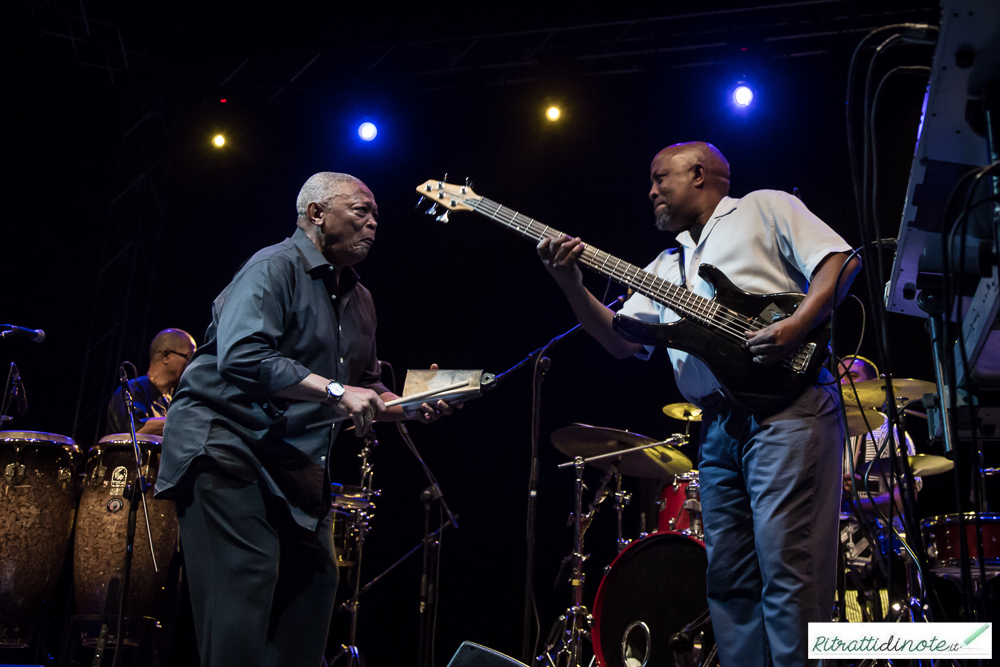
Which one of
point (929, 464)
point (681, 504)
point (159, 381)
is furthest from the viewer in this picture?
point (159, 381)

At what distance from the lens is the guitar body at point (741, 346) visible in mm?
2768

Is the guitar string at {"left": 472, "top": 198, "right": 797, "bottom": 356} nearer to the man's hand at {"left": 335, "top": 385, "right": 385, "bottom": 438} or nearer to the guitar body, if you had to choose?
the guitar body

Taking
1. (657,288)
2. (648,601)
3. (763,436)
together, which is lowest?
(648,601)

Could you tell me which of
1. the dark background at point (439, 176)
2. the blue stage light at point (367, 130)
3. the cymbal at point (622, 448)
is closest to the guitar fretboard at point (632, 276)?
the cymbal at point (622, 448)

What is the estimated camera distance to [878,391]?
16.4ft

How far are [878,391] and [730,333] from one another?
2608 mm

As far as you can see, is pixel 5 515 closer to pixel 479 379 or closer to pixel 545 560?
pixel 479 379

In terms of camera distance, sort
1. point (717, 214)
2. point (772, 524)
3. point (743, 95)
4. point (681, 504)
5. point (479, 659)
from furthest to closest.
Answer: point (743, 95), point (681, 504), point (717, 214), point (772, 524), point (479, 659)

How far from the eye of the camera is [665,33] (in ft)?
24.7

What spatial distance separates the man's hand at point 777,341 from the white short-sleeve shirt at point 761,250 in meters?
0.23

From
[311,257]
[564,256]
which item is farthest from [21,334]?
[564,256]

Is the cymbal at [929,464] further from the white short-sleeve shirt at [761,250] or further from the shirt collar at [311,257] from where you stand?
the shirt collar at [311,257]

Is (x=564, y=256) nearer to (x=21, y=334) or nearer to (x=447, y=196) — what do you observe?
(x=447, y=196)

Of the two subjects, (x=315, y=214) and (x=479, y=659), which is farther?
(x=315, y=214)
